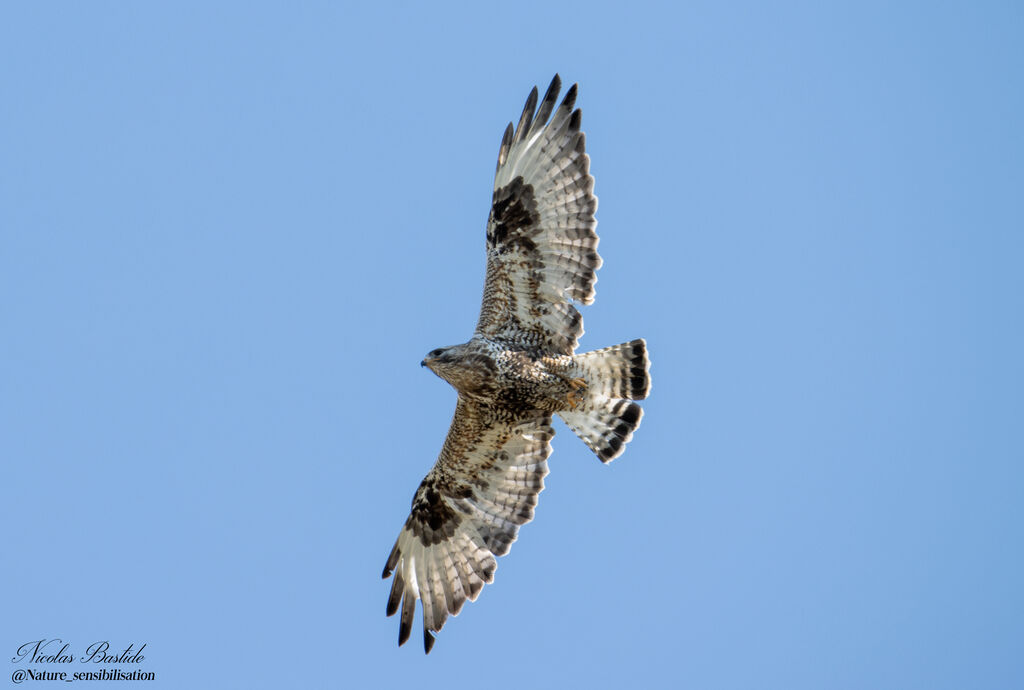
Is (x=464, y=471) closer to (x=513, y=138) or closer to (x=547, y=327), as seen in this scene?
(x=547, y=327)

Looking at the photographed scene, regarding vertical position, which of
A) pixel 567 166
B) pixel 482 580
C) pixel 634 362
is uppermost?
pixel 567 166

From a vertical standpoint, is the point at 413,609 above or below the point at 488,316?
below

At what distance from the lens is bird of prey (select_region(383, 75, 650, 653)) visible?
1291cm

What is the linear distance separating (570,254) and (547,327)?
671 mm

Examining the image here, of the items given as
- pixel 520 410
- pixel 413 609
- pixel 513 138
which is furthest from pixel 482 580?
pixel 513 138

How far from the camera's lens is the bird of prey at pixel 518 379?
12914 millimetres

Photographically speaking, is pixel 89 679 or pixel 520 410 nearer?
pixel 520 410

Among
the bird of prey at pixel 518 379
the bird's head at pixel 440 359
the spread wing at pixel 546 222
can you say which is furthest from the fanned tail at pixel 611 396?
the bird's head at pixel 440 359

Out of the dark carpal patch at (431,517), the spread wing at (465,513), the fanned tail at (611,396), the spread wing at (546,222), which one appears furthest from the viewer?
the dark carpal patch at (431,517)

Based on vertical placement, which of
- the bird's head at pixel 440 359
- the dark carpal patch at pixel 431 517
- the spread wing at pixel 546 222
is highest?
the spread wing at pixel 546 222

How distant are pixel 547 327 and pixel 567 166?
1381 mm

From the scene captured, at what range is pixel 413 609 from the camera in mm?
13477

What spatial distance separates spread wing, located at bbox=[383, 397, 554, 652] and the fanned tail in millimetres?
399

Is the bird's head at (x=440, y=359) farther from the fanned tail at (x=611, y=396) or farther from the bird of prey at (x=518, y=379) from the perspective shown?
the fanned tail at (x=611, y=396)
